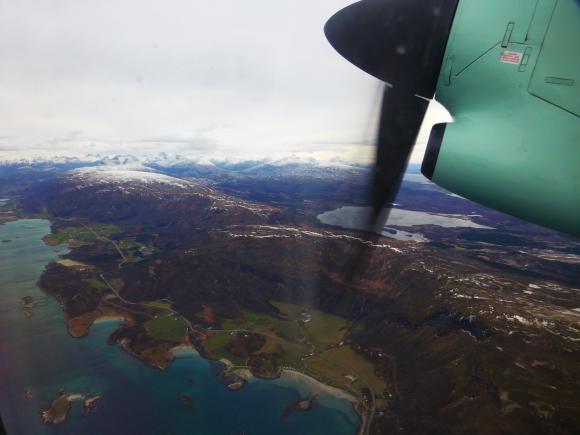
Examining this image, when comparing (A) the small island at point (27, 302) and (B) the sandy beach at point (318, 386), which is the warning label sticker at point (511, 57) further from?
(A) the small island at point (27, 302)

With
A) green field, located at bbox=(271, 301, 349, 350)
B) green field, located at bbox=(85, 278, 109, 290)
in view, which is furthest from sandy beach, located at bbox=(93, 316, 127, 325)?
green field, located at bbox=(271, 301, 349, 350)

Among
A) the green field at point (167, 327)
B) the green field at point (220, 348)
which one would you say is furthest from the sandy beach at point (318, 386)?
the green field at point (167, 327)

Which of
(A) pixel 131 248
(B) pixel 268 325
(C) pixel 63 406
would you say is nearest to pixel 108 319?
(C) pixel 63 406

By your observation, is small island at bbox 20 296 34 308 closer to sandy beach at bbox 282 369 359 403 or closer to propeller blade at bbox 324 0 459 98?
sandy beach at bbox 282 369 359 403

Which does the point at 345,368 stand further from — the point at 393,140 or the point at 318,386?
the point at 393,140

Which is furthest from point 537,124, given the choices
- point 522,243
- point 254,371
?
point 522,243

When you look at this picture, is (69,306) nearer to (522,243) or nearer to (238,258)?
(238,258)
